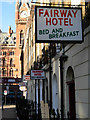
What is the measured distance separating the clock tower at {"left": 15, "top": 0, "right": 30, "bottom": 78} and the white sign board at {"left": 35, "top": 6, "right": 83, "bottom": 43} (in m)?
69.8

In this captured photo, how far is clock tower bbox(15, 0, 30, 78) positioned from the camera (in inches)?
3140

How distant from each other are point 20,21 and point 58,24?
72.9 m

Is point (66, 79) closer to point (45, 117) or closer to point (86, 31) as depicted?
point (45, 117)

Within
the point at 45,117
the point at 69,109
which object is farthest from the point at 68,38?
the point at 69,109

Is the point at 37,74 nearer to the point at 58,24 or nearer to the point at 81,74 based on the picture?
the point at 81,74

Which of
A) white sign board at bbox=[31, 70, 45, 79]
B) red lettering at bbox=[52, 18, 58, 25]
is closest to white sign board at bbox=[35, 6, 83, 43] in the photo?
red lettering at bbox=[52, 18, 58, 25]

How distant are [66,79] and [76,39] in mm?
4281

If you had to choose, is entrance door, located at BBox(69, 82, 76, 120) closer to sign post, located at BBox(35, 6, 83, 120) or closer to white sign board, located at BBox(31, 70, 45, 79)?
sign post, located at BBox(35, 6, 83, 120)

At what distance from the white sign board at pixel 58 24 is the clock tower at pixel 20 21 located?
6979cm

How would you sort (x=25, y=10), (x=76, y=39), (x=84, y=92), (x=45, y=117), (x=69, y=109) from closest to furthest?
(x=76, y=39) → (x=84, y=92) → (x=45, y=117) → (x=69, y=109) → (x=25, y=10)

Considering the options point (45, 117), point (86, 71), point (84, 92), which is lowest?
point (45, 117)

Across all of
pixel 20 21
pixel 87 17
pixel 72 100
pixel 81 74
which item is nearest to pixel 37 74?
pixel 72 100

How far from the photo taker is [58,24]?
8516mm

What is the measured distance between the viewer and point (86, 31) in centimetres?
873
